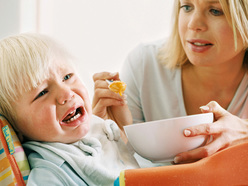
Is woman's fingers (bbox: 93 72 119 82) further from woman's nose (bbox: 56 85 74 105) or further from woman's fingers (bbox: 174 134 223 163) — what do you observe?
woman's fingers (bbox: 174 134 223 163)

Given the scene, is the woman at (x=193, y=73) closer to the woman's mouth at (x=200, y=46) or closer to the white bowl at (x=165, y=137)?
the woman's mouth at (x=200, y=46)

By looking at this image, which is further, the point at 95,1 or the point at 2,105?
the point at 95,1

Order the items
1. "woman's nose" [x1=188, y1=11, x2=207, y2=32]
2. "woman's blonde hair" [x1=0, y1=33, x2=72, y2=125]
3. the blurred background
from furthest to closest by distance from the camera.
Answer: the blurred background
"woman's nose" [x1=188, y1=11, x2=207, y2=32]
"woman's blonde hair" [x1=0, y1=33, x2=72, y2=125]

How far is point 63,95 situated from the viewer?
3.00ft

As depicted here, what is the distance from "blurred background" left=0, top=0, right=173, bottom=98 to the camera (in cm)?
212

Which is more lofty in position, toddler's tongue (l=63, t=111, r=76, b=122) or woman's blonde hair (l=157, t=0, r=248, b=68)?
woman's blonde hair (l=157, t=0, r=248, b=68)

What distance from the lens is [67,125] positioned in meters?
0.93

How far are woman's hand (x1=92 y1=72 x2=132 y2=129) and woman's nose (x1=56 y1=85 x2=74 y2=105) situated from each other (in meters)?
0.27

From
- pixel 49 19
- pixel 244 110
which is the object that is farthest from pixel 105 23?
pixel 244 110

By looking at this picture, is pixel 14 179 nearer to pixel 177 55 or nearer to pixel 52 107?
pixel 52 107

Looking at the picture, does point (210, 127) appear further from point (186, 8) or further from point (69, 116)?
point (186, 8)

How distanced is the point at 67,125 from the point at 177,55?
791 mm

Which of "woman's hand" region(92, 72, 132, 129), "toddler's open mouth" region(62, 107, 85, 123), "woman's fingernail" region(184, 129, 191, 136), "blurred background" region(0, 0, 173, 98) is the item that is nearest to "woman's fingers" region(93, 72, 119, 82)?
"woman's hand" region(92, 72, 132, 129)

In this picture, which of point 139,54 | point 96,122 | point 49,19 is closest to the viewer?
point 96,122
